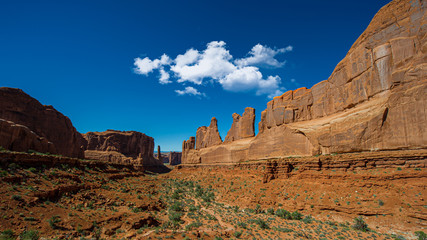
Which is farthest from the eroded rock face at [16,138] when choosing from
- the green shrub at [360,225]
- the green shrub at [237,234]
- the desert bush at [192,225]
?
the green shrub at [360,225]

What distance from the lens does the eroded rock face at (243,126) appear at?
43531 millimetres

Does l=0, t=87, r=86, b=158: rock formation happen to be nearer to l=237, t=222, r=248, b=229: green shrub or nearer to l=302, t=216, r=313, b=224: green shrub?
l=237, t=222, r=248, b=229: green shrub

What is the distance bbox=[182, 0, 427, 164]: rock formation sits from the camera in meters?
18.0

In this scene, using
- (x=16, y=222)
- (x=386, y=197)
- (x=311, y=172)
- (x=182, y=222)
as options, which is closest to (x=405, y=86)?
(x=386, y=197)

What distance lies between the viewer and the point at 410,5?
2011cm

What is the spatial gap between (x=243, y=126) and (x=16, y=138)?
118 ft

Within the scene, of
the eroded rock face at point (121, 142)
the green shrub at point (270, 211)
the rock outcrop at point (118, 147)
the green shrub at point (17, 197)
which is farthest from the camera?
the eroded rock face at point (121, 142)

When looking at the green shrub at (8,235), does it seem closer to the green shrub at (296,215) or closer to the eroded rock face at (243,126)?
the green shrub at (296,215)

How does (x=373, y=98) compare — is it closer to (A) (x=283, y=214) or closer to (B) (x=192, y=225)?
(A) (x=283, y=214)

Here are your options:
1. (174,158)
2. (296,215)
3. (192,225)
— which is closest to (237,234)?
(192,225)

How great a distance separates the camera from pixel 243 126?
148 ft

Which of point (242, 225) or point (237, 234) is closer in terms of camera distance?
point (237, 234)

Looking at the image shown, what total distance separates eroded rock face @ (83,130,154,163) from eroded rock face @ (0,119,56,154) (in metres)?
57.8

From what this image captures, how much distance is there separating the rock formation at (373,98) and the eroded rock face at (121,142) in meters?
69.9
